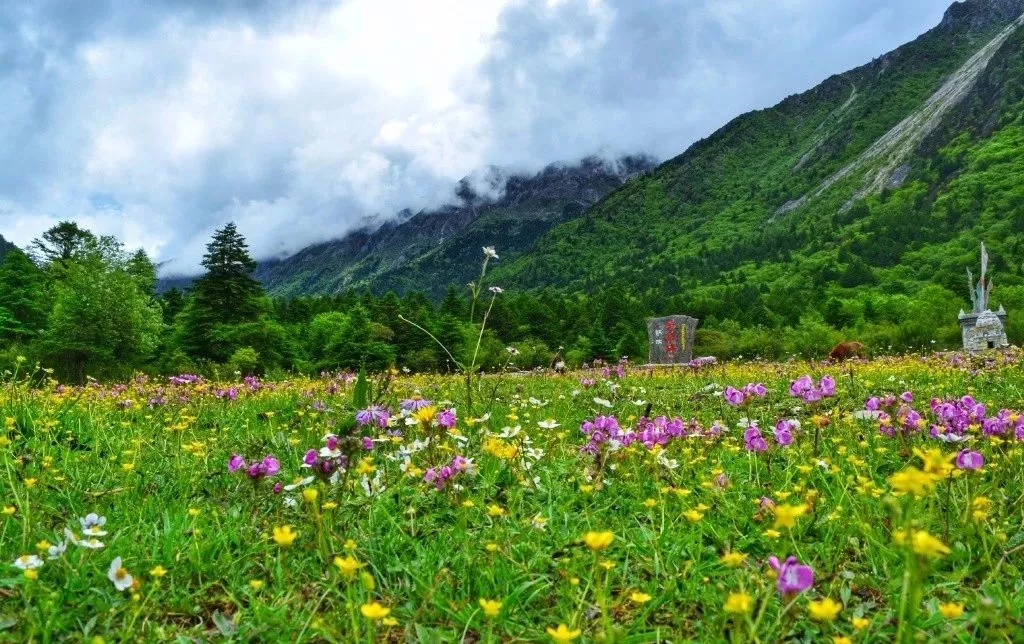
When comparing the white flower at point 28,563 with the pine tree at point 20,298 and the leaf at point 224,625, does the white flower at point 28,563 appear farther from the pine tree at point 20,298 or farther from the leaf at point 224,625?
the pine tree at point 20,298

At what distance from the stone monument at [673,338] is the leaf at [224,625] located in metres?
20.9

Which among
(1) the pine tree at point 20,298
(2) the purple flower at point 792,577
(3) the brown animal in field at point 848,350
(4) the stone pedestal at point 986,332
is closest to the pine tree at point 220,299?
(1) the pine tree at point 20,298

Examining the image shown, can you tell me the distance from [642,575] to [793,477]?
1626 mm

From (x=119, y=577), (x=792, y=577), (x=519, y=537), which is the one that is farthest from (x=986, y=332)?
(x=119, y=577)

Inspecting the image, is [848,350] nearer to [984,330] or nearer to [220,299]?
[984,330]

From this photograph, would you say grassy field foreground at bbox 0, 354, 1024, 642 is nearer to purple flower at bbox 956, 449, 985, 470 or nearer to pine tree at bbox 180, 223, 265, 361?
purple flower at bbox 956, 449, 985, 470

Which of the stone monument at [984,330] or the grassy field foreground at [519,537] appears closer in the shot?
the grassy field foreground at [519,537]

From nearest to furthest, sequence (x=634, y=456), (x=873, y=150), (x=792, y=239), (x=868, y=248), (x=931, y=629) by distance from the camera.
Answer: (x=931, y=629) → (x=634, y=456) → (x=868, y=248) → (x=792, y=239) → (x=873, y=150)

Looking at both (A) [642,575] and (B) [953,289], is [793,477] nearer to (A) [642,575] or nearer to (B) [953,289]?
(A) [642,575]

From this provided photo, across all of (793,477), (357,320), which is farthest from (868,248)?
(793,477)

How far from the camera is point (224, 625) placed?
2148 millimetres

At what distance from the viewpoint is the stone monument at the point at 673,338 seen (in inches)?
880

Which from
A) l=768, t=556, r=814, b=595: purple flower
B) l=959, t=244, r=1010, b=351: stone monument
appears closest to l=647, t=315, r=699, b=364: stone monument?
l=959, t=244, r=1010, b=351: stone monument

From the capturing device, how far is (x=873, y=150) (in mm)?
173625
